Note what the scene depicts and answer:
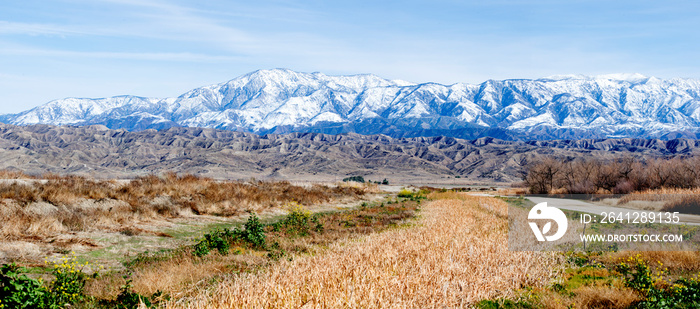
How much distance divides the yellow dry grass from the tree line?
34123mm

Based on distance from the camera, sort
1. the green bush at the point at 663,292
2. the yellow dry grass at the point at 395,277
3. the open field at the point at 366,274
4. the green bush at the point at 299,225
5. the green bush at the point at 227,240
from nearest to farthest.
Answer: the yellow dry grass at the point at 395,277
the open field at the point at 366,274
the green bush at the point at 663,292
the green bush at the point at 227,240
the green bush at the point at 299,225

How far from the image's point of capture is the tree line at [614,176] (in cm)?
4097

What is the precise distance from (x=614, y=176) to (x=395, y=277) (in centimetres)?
4837

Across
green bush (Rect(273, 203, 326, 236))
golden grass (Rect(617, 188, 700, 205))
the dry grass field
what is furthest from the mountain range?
green bush (Rect(273, 203, 326, 236))

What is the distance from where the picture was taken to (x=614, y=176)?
49438mm

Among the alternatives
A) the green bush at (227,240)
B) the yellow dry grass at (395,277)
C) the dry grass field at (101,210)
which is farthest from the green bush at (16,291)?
the green bush at (227,240)

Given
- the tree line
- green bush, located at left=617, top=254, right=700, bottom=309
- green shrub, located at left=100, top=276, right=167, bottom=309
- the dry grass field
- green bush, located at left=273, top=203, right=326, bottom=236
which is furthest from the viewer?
the tree line

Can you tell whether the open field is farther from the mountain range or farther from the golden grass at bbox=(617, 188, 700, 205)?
the mountain range

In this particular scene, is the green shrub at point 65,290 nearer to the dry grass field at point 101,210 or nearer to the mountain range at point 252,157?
the dry grass field at point 101,210

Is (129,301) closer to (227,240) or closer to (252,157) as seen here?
(227,240)

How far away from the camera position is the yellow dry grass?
7.62 m

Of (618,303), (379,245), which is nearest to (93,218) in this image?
(379,245)

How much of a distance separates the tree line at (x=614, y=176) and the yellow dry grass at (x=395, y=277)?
3412 cm

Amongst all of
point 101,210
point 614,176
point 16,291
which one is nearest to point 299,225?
point 101,210
